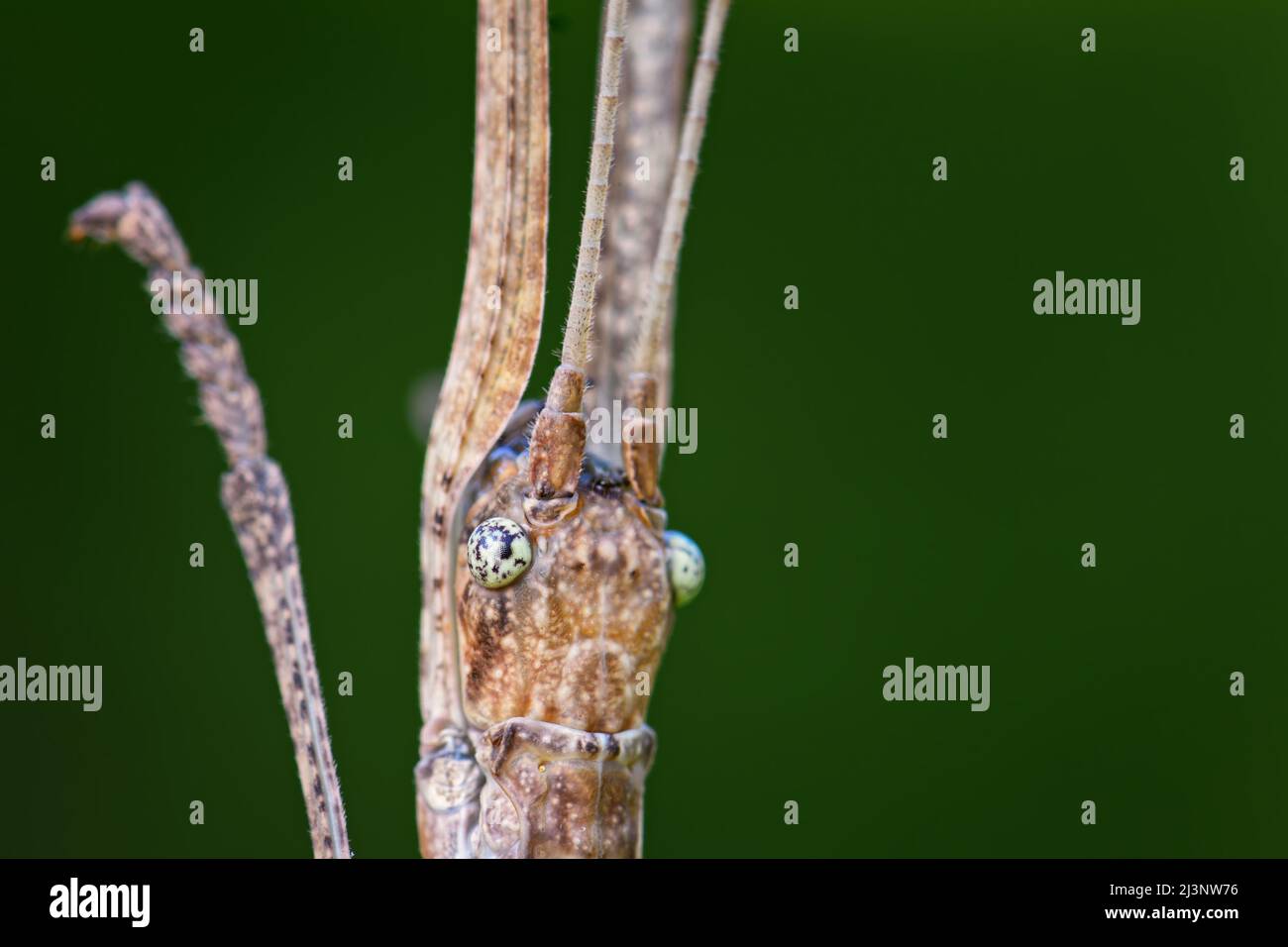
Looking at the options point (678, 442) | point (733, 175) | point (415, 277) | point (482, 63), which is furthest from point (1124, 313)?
point (482, 63)

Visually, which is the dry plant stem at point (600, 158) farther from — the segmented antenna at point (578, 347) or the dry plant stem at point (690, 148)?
the dry plant stem at point (690, 148)

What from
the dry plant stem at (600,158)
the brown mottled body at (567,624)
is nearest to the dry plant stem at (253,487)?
the brown mottled body at (567,624)

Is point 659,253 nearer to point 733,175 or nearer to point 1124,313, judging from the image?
point 733,175

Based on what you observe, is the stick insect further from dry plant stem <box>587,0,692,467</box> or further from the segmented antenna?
dry plant stem <box>587,0,692,467</box>

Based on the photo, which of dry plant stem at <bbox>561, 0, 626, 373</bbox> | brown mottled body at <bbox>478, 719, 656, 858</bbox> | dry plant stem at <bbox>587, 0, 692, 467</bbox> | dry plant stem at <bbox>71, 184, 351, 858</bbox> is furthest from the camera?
dry plant stem at <bbox>587, 0, 692, 467</bbox>

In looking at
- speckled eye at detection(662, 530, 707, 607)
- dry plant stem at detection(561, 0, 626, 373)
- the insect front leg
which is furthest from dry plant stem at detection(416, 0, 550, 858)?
speckled eye at detection(662, 530, 707, 607)

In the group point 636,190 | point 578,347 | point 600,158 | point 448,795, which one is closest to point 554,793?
point 448,795
